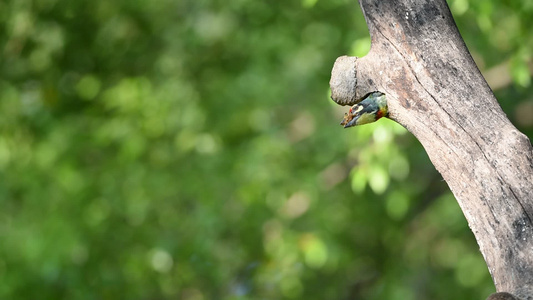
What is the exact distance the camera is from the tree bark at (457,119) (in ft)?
4.10

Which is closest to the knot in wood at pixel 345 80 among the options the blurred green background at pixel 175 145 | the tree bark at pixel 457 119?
the tree bark at pixel 457 119

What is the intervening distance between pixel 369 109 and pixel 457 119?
0.20 m

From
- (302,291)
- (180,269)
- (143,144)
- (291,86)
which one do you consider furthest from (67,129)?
(302,291)

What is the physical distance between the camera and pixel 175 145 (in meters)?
5.54

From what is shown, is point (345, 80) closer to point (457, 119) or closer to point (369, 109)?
point (369, 109)

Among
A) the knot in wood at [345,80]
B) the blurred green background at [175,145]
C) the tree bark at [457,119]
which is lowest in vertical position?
the tree bark at [457,119]

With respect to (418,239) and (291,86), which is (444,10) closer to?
(291,86)

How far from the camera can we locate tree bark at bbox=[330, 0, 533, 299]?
1.25 meters

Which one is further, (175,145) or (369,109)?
(175,145)

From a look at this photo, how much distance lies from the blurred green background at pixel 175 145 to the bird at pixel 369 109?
11.2 ft

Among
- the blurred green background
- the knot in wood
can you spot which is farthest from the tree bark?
the blurred green background

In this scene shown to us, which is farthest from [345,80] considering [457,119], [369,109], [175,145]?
[175,145]

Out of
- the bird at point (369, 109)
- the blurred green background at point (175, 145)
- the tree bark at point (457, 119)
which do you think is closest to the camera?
the tree bark at point (457, 119)

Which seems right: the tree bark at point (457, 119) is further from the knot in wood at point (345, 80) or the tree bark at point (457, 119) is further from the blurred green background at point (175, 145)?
the blurred green background at point (175, 145)
